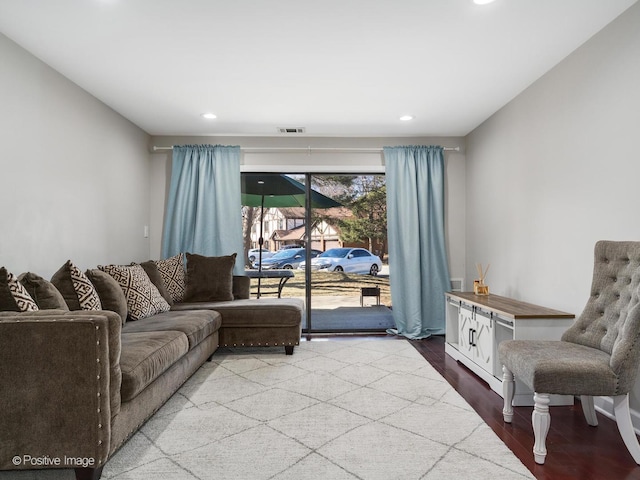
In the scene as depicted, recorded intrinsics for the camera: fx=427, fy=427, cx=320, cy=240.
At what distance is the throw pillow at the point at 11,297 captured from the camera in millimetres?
2082

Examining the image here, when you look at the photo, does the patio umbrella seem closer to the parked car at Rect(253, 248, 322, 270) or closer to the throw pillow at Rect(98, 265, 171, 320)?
the parked car at Rect(253, 248, 322, 270)

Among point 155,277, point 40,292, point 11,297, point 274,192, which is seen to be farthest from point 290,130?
point 11,297

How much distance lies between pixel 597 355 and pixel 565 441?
514 mm

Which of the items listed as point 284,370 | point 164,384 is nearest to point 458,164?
point 284,370

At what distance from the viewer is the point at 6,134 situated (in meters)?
2.76

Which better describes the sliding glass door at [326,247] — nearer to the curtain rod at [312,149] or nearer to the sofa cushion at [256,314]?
the curtain rod at [312,149]

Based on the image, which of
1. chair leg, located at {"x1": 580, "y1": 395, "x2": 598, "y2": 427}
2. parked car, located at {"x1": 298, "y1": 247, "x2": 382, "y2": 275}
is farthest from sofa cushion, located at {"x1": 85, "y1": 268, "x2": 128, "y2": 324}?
Answer: chair leg, located at {"x1": 580, "y1": 395, "x2": 598, "y2": 427}

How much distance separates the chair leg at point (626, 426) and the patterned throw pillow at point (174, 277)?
3.77 m

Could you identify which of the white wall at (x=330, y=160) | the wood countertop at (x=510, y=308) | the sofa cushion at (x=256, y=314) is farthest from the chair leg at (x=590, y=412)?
the white wall at (x=330, y=160)

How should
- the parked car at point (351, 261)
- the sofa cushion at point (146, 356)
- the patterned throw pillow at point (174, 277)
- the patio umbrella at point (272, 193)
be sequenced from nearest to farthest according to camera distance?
the sofa cushion at point (146, 356) < the patterned throw pillow at point (174, 277) < the patio umbrella at point (272, 193) < the parked car at point (351, 261)

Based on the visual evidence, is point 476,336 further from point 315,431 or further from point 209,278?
point 209,278

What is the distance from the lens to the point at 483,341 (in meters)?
3.38

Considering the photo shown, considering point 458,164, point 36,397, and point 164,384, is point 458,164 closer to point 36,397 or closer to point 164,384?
point 164,384

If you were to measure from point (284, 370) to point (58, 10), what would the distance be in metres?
2.96
